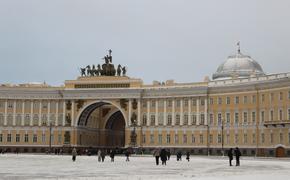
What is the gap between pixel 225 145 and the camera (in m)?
94.9

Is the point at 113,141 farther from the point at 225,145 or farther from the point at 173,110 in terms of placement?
the point at 225,145

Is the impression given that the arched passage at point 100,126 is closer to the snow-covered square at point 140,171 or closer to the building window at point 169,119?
the building window at point 169,119

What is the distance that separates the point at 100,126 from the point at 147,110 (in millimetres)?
18076

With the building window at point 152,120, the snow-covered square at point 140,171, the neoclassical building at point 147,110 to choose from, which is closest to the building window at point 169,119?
the neoclassical building at point 147,110

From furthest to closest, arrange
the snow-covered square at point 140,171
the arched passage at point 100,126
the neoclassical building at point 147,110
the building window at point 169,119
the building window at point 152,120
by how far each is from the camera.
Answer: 1. the arched passage at point 100,126
2. the building window at point 152,120
3. the building window at point 169,119
4. the neoclassical building at point 147,110
5. the snow-covered square at point 140,171

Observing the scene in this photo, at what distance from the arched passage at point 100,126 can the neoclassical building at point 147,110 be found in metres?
0.31

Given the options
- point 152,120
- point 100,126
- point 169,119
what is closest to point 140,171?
point 169,119

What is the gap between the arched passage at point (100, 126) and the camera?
10919 cm

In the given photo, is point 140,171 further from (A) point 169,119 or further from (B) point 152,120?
(B) point 152,120

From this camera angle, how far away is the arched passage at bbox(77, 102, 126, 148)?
109 metres

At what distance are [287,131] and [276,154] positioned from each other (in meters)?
3.76

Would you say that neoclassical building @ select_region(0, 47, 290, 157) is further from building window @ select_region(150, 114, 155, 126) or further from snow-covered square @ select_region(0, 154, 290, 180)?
snow-covered square @ select_region(0, 154, 290, 180)

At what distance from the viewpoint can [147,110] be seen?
103625 millimetres

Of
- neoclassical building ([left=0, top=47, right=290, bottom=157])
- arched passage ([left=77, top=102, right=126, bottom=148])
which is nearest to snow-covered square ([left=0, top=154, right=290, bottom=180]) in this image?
neoclassical building ([left=0, top=47, right=290, bottom=157])
